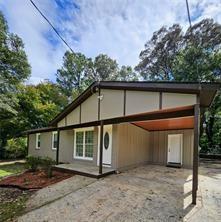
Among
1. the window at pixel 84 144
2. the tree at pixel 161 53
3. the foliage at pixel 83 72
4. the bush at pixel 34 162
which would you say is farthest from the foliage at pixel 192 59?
the bush at pixel 34 162

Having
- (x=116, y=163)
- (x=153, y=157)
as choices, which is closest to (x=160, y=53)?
(x=153, y=157)

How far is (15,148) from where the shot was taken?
1969 cm

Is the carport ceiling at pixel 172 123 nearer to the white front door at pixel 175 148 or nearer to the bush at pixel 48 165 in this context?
the white front door at pixel 175 148

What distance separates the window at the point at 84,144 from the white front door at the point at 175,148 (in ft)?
17.3

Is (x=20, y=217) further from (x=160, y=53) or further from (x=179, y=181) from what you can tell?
(x=160, y=53)

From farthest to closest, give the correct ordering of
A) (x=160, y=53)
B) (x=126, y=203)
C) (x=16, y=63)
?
(x=160, y=53)
(x=16, y=63)
(x=126, y=203)

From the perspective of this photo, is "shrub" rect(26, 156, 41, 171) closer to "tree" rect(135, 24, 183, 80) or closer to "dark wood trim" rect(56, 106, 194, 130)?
"dark wood trim" rect(56, 106, 194, 130)

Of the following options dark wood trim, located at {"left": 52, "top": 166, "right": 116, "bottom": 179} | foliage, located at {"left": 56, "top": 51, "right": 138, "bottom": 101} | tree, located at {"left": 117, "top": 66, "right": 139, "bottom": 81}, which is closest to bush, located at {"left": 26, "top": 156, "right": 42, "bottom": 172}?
dark wood trim, located at {"left": 52, "top": 166, "right": 116, "bottom": 179}

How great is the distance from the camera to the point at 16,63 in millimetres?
18312

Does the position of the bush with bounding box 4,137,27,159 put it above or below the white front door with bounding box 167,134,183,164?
below

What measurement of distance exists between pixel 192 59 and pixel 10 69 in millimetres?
17133

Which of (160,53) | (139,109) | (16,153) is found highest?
(160,53)

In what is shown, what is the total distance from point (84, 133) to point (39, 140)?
7002 millimetres

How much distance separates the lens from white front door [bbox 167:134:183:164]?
12.3m
